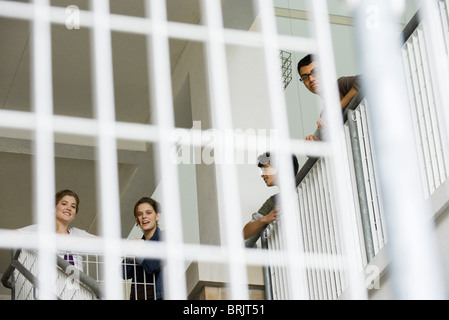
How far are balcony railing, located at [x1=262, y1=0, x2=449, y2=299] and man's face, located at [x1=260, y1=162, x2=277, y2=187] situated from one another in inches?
9.7

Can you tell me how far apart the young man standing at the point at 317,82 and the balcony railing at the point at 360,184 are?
0.08 metres

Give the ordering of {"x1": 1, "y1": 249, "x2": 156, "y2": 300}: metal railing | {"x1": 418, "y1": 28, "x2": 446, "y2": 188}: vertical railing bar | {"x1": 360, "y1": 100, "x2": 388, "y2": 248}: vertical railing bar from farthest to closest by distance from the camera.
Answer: {"x1": 1, "y1": 249, "x2": 156, "y2": 300}: metal railing
{"x1": 360, "y1": 100, "x2": 388, "y2": 248}: vertical railing bar
{"x1": 418, "y1": 28, "x2": 446, "y2": 188}: vertical railing bar

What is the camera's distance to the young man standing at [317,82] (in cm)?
646

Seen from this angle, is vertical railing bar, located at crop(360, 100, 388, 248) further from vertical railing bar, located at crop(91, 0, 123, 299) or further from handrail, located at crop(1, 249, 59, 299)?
handrail, located at crop(1, 249, 59, 299)

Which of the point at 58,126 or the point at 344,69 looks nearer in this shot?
the point at 344,69

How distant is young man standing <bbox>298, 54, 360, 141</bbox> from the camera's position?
6.46 m

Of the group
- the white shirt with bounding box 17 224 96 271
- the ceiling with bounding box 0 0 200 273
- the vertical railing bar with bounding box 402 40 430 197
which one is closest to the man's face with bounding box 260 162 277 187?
the white shirt with bounding box 17 224 96 271

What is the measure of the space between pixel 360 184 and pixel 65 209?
2290 mm

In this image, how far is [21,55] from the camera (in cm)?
985

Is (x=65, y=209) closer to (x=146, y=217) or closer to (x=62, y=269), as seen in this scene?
(x=146, y=217)

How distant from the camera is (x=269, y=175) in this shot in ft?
24.5

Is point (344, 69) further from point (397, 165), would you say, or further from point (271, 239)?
point (397, 165)
